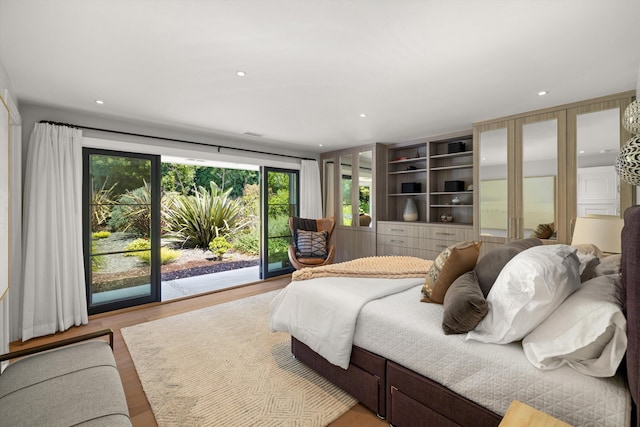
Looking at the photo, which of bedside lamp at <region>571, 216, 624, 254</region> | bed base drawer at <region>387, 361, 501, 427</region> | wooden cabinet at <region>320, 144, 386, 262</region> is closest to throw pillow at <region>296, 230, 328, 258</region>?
wooden cabinet at <region>320, 144, 386, 262</region>

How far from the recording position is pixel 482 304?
1465 mm

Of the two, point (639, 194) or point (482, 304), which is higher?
point (639, 194)

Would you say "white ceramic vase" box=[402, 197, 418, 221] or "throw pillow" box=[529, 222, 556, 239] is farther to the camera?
"white ceramic vase" box=[402, 197, 418, 221]

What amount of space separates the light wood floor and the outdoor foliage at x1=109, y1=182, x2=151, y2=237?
104 cm

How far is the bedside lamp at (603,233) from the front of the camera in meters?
2.27

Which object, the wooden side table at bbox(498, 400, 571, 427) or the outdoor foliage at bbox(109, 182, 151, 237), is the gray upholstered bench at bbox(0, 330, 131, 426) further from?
the outdoor foliage at bbox(109, 182, 151, 237)

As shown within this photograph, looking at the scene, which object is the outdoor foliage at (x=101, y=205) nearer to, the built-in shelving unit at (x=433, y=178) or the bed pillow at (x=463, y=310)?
the bed pillow at (x=463, y=310)

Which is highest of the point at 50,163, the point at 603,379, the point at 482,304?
the point at 50,163

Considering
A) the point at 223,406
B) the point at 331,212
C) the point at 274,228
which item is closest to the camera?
the point at 223,406

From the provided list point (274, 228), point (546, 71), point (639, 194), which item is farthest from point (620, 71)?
point (274, 228)

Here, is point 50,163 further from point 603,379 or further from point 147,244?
point 603,379

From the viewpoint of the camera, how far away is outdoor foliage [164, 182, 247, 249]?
22.0 ft

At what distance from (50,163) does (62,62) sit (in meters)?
1.47

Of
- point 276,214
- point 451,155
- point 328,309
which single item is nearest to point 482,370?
point 328,309
